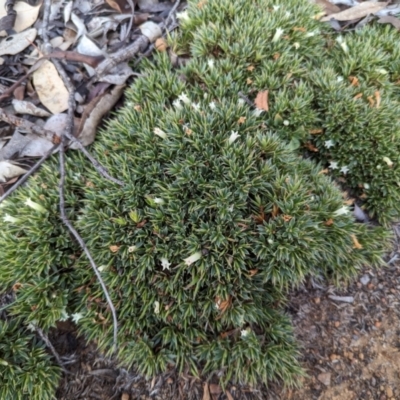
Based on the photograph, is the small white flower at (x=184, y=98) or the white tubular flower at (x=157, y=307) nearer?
the white tubular flower at (x=157, y=307)

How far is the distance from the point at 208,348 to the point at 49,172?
1.77 metres

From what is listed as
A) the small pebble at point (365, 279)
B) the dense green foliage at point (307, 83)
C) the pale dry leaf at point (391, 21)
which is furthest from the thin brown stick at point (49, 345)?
the pale dry leaf at point (391, 21)

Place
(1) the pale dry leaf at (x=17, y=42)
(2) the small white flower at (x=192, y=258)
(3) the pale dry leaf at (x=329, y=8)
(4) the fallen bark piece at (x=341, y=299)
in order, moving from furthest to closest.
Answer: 1. (3) the pale dry leaf at (x=329, y=8)
2. (1) the pale dry leaf at (x=17, y=42)
3. (4) the fallen bark piece at (x=341, y=299)
4. (2) the small white flower at (x=192, y=258)

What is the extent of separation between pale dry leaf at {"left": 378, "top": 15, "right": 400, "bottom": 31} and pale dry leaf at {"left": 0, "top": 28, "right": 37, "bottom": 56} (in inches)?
128

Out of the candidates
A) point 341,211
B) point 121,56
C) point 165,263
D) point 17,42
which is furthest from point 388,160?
point 17,42

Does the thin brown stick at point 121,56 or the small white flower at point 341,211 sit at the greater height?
the thin brown stick at point 121,56

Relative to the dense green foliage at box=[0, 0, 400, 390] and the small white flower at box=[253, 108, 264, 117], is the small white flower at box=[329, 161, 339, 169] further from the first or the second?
the small white flower at box=[253, 108, 264, 117]

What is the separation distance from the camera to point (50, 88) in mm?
3297

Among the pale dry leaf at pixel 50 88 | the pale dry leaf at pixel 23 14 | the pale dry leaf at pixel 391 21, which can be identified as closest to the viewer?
the pale dry leaf at pixel 50 88

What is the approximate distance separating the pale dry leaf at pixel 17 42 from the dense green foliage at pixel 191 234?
1.18 meters

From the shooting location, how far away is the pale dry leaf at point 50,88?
327cm

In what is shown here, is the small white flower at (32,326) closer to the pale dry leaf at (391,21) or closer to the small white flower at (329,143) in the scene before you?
the small white flower at (329,143)

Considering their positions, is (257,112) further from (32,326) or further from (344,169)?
(32,326)

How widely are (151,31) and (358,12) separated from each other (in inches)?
79.3
